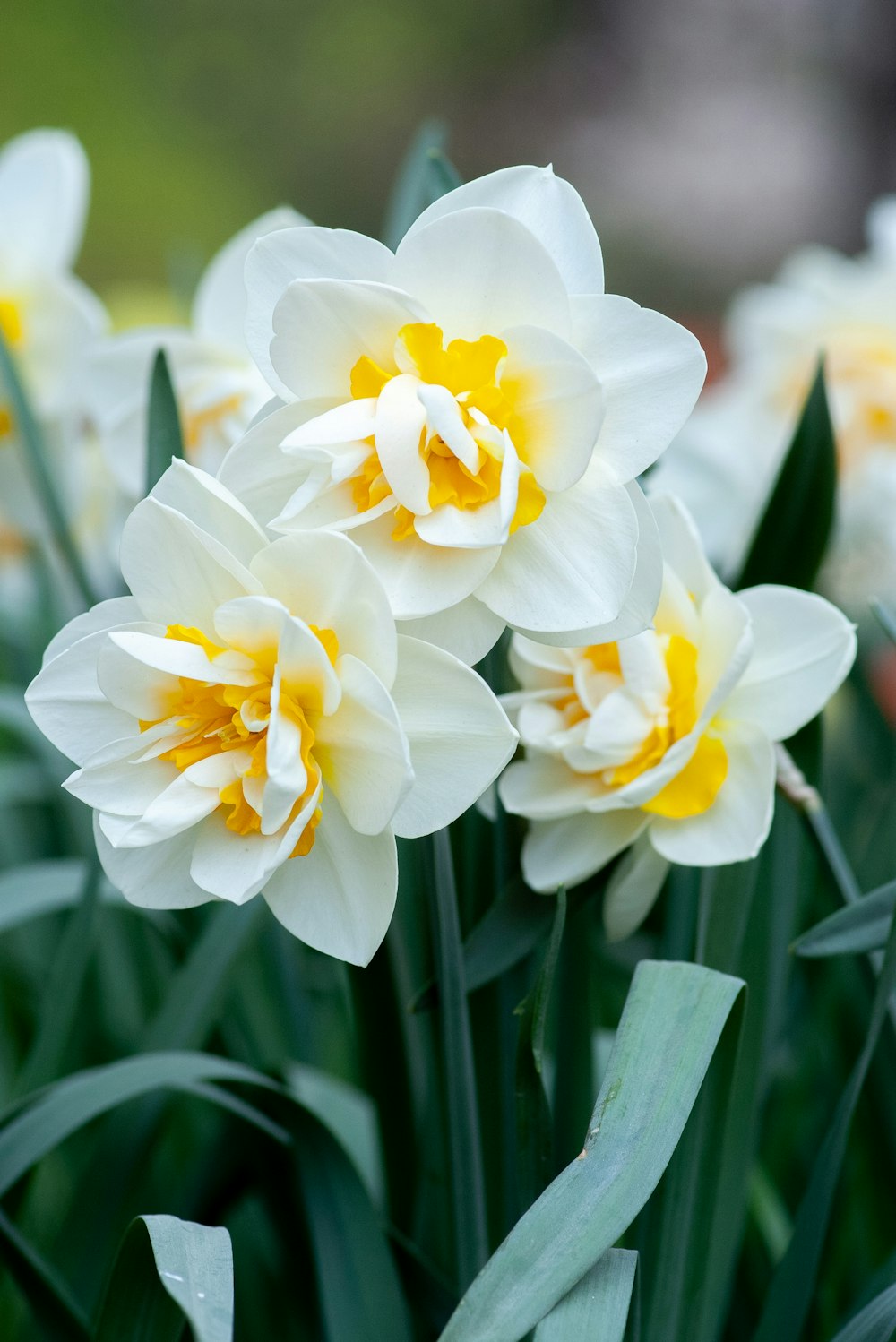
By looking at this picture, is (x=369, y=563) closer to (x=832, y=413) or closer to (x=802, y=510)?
(x=802, y=510)

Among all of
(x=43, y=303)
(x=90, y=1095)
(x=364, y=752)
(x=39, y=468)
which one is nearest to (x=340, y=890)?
(x=364, y=752)

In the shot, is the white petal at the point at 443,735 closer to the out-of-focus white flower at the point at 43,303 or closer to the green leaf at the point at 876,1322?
the green leaf at the point at 876,1322

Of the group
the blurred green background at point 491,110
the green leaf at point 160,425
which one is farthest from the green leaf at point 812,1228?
the blurred green background at point 491,110

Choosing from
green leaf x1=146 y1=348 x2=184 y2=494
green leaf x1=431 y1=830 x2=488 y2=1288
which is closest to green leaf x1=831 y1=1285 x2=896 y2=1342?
green leaf x1=431 y1=830 x2=488 y2=1288

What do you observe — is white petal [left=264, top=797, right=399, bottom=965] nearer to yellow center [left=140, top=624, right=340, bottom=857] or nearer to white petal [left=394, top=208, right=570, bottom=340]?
yellow center [left=140, top=624, right=340, bottom=857]

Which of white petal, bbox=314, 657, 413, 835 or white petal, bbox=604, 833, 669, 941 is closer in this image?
white petal, bbox=314, 657, 413, 835

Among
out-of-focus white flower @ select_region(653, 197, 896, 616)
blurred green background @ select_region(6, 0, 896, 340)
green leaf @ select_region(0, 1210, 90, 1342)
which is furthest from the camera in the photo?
blurred green background @ select_region(6, 0, 896, 340)
